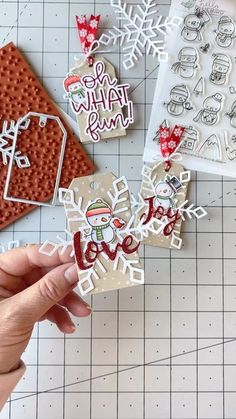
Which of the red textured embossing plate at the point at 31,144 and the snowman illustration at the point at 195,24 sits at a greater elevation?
the snowman illustration at the point at 195,24

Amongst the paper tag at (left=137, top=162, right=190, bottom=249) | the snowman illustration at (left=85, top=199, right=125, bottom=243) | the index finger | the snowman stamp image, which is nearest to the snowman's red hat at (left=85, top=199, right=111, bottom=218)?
the snowman illustration at (left=85, top=199, right=125, bottom=243)

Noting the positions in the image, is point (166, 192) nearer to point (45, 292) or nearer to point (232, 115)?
point (232, 115)

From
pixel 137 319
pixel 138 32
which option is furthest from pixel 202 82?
pixel 137 319

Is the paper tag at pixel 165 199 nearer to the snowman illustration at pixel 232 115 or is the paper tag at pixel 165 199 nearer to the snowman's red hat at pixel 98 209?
the snowman illustration at pixel 232 115

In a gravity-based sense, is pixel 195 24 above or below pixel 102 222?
above

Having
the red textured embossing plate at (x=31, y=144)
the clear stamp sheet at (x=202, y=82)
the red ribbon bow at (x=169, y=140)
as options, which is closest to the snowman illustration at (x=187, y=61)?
the clear stamp sheet at (x=202, y=82)

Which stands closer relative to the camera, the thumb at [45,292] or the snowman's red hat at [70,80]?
the thumb at [45,292]
